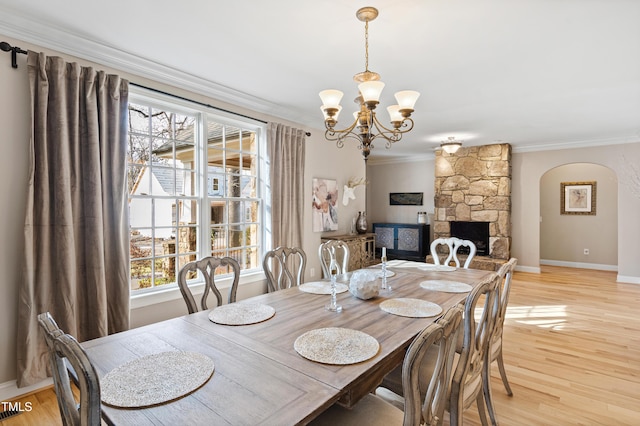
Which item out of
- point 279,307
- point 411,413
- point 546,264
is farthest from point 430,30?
point 546,264

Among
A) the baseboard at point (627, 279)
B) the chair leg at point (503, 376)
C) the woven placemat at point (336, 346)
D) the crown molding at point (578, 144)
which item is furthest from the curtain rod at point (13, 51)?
the baseboard at point (627, 279)

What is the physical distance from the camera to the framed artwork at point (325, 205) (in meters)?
4.87

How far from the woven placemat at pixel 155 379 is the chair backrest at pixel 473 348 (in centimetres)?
112

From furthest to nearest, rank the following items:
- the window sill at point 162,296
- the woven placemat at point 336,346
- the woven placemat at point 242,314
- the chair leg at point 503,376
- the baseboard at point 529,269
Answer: the baseboard at point 529,269 → the window sill at point 162,296 → the chair leg at point 503,376 → the woven placemat at point 242,314 → the woven placemat at point 336,346

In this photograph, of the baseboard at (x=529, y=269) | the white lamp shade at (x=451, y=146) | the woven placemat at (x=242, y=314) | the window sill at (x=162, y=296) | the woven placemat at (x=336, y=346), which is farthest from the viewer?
the baseboard at (x=529, y=269)

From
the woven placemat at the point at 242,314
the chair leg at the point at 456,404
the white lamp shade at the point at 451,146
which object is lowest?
the chair leg at the point at 456,404

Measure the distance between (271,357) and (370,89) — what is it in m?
1.66

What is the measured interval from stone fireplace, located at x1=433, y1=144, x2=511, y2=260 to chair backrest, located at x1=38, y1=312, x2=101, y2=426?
6.81 metres

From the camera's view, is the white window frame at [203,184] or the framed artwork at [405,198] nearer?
the white window frame at [203,184]

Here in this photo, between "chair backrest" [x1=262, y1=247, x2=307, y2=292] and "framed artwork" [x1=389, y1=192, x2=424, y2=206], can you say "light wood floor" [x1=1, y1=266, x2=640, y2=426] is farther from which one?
"framed artwork" [x1=389, y1=192, x2=424, y2=206]

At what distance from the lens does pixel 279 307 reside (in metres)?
2.03

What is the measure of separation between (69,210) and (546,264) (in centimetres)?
880

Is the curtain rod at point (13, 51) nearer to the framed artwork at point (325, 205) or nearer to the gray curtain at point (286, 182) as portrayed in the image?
the gray curtain at point (286, 182)

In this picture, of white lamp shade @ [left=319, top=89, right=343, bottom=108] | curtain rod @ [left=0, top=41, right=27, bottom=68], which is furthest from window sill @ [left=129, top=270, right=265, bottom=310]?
white lamp shade @ [left=319, top=89, right=343, bottom=108]
